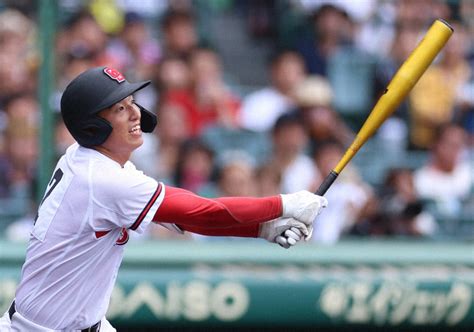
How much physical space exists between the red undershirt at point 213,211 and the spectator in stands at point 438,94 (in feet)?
14.7

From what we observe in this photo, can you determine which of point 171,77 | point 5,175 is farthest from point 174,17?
point 5,175

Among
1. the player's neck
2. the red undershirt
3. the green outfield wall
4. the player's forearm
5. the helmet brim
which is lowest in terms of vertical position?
the green outfield wall

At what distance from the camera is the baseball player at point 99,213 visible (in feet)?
12.3

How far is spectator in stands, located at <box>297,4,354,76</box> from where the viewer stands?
8.39 m

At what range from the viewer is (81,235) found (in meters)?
3.82

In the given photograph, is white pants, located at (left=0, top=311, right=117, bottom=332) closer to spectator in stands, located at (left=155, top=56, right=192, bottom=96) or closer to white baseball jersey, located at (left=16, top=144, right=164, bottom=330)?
white baseball jersey, located at (left=16, top=144, right=164, bottom=330)

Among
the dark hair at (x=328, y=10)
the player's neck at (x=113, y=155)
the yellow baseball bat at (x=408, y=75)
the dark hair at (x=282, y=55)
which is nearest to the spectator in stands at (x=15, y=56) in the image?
the dark hair at (x=282, y=55)

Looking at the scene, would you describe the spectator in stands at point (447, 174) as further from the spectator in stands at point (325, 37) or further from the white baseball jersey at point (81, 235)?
the white baseball jersey at point (81, 235)

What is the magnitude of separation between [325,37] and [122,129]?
15.8 feet

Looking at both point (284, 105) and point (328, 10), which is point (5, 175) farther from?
point (328, 10)

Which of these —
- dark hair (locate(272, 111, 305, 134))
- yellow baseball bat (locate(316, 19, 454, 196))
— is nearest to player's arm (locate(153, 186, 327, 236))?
yellow baseball bat (locate(316, 19, 454, 196))

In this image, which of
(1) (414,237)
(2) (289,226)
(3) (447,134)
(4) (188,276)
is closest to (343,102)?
(3) (447,134)

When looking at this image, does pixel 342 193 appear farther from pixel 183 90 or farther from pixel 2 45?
pixel 2 45

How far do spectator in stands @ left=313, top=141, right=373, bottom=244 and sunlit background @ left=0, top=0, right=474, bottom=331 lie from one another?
1 cm
